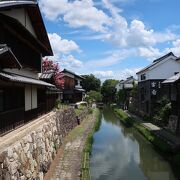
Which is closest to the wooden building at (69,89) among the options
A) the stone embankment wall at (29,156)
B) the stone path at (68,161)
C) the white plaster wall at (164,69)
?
the white plaster wall at (164,69)

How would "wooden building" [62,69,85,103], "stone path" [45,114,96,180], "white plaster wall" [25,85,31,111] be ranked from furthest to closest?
"wooden building" [62,69,85,103] < "white plaster wall" [25,85,31,111] < "stone path" [45,114,96,180]

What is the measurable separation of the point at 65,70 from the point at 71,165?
43.2 metres

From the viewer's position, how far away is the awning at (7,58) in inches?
471

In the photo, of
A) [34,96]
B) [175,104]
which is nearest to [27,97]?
[34,96]

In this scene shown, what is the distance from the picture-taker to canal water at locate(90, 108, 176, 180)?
1798 cm

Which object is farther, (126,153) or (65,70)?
(65,70)

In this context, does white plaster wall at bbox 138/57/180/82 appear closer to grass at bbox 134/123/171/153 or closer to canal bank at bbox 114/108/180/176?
grass at bbox 134/123/171/153

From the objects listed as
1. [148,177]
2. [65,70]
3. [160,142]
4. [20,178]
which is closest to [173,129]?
[160,142]

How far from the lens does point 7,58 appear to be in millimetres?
13016

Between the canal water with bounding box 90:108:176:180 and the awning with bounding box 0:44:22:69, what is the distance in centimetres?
735

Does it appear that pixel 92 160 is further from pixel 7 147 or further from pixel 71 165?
pixel 7 147

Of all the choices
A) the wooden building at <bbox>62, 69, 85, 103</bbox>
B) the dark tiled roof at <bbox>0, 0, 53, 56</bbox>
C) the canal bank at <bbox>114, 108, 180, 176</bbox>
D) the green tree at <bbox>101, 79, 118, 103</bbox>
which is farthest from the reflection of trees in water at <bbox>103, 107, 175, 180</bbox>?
the green tree at <bbox>101, 79, 118, 103</bbox>

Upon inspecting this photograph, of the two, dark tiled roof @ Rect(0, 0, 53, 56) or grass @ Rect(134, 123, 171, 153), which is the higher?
dark tiled roof @ Rect(0, 0, 53, 56)

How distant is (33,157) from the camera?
13453 millimetres
